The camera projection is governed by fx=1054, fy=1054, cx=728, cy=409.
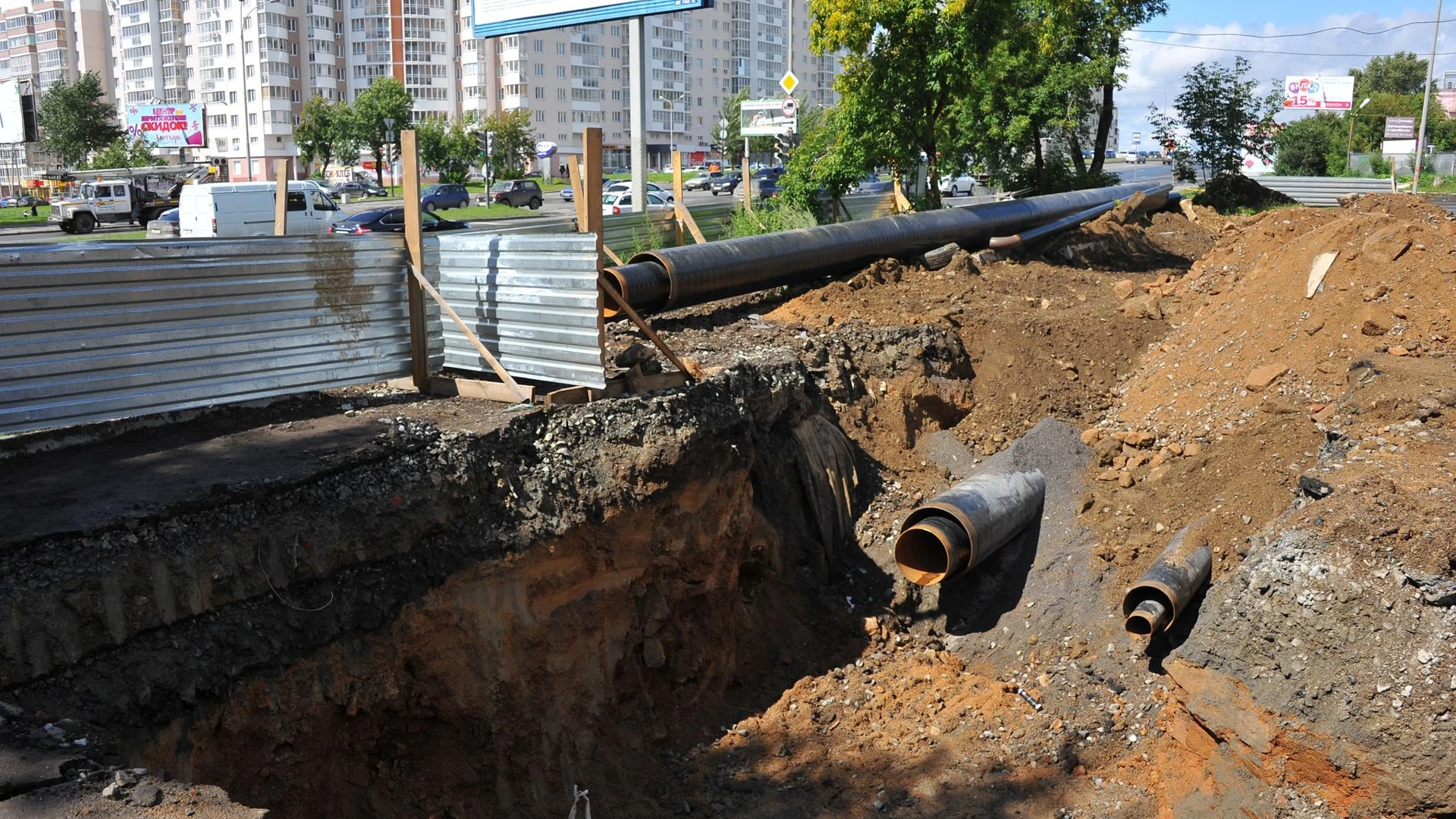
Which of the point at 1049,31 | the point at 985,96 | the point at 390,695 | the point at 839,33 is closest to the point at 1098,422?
the point at 390,695

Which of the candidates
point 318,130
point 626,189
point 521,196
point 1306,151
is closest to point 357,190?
point 318,130

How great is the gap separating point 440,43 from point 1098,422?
235ft

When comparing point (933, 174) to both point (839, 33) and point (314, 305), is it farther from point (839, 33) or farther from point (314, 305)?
point (314, 305)

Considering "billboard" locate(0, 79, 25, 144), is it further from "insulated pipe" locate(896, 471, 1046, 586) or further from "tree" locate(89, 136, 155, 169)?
"insulated pipe" locate(896, 471, 1046, 586)

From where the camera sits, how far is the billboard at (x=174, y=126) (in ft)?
178

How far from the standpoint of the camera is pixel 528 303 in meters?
7.74

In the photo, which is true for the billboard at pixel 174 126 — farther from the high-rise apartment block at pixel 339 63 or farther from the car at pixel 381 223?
the car at pixel 381 223

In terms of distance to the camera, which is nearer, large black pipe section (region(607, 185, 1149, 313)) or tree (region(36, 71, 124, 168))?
large black pipe section (region(607, 185, 1149, 313))

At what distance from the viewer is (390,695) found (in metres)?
6.09

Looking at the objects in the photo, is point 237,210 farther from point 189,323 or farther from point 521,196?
point 521,196

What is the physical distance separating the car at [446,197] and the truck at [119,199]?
7.76m

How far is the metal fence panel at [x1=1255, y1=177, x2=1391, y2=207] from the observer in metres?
30.1

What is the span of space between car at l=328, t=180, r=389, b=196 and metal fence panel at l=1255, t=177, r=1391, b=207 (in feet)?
121

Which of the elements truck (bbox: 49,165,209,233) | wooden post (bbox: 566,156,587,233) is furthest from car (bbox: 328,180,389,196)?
wooden post (bbox: 566,156,587,233)
